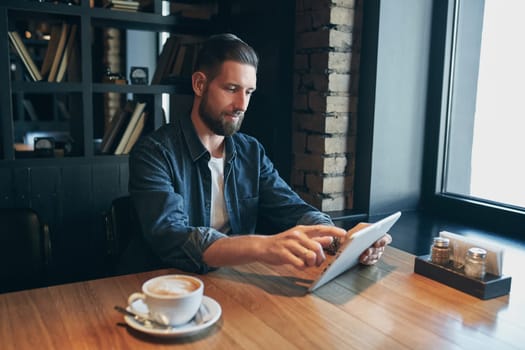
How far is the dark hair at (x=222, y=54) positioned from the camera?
1.73 metres

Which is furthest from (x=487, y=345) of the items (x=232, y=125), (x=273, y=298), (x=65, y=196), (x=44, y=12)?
(x=44, y=12)

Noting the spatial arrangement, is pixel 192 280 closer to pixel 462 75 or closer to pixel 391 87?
pixel 391 87

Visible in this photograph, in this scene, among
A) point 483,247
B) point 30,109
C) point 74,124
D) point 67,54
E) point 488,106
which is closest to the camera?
point 483,247

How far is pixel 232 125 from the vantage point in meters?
1.76

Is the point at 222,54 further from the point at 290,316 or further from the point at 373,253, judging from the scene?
the point at 290,316

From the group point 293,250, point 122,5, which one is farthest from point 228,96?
point 122,5

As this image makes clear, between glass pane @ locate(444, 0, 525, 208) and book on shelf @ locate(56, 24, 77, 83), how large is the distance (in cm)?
181

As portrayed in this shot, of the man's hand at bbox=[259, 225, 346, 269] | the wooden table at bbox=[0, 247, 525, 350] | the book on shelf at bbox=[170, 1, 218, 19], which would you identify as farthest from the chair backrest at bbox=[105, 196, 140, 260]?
the book on shelf at bbox=[170, 1, 218, 19]

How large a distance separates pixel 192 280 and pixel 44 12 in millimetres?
1748

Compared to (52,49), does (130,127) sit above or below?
below

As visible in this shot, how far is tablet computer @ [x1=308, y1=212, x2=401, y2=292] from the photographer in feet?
3.93

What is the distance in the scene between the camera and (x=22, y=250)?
5.48 feet

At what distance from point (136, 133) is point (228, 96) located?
3.53 feet

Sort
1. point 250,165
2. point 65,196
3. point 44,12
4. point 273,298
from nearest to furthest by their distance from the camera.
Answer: point 273,298
point 250,165
point 44,12
point 65,196
